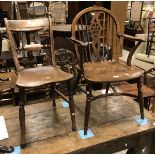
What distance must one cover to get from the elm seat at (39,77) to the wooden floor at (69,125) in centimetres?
45

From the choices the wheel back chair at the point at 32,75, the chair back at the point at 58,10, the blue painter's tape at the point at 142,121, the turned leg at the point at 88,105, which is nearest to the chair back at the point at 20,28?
the wheel back chair at the point at 32,75

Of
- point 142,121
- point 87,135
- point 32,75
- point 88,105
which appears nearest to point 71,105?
point 88,105

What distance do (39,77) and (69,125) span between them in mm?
510

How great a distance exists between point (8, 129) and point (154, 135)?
1.27 metres

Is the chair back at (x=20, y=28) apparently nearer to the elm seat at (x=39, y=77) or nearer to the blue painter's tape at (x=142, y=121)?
the elm seat at (x=39, y=77)

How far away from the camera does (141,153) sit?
6.42ft

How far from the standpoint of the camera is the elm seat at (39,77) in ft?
5.30

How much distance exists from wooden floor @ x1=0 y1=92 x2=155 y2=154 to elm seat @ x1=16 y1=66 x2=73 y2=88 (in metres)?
0.45

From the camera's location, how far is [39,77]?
1.74 m

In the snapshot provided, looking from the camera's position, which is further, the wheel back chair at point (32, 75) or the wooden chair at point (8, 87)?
the wooden chair at point (8, 87)

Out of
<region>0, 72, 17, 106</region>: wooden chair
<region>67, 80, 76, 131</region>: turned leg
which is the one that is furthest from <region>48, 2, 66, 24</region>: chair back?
<region>67, 80, 76, 131</region>: turned leg

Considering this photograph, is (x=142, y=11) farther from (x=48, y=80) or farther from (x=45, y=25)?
(x=48, y=80)

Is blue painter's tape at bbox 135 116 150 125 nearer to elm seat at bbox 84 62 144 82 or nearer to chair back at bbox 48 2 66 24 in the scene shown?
elm seat at bbox 84 62 144 82

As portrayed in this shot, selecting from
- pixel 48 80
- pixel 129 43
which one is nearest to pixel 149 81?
pixel 48 80
